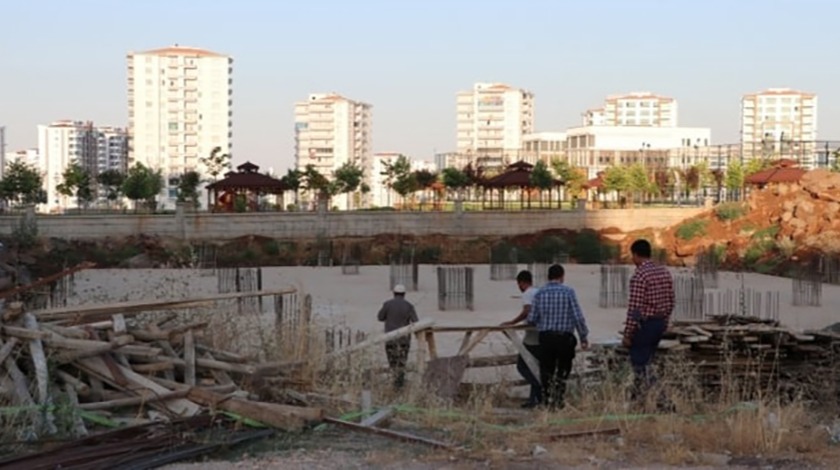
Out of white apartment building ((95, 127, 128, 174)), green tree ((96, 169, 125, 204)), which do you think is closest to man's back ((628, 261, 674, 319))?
green tree ((96, 169, 125, 204))

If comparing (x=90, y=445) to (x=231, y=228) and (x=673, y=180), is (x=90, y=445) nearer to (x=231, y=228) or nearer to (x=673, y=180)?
(x=231, y=228)

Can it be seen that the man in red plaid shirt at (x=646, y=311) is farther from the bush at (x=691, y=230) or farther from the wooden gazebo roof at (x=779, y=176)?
the wooden gazebo roof at (x=779, y=176)

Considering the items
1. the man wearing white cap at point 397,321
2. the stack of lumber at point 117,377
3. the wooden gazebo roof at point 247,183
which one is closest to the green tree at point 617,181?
the wooden gazebo roof at point 247,183

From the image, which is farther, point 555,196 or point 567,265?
point 555,196

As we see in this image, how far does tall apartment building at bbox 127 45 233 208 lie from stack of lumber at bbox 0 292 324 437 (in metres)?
92.7

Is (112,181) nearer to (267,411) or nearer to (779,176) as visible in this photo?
(779,176)

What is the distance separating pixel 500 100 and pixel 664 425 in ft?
438

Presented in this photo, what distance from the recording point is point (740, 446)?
7.17 meters

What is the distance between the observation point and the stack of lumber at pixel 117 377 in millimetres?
7277

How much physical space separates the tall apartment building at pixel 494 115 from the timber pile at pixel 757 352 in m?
127

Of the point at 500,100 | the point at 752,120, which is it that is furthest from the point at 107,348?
the point at 752,120

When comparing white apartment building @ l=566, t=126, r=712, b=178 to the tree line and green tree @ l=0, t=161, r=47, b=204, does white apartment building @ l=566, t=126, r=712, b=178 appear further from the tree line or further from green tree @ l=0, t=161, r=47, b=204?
green tree @ l=0, t=161, r=47, b=204

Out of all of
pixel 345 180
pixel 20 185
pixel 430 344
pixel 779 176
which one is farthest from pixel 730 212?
pixel 430 344

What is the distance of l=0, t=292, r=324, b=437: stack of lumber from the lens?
728 cm
